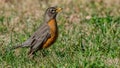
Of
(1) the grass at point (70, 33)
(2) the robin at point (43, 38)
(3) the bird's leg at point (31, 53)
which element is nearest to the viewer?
(1) the grass at point (70, 33)

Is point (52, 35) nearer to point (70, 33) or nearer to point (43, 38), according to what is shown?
point (43, 38)

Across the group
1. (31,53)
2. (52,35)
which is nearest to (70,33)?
(52,35)

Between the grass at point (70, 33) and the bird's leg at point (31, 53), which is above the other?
the bird's leg at point (31, 53)

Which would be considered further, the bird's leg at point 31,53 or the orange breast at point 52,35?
the orange breast at point 52,35

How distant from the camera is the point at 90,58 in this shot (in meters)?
8.48

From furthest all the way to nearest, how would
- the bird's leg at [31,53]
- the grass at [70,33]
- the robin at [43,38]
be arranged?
the robin at [43,38] < the bird's leg at [31,53] < the grass at [70,33]

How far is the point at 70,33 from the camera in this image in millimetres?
10594

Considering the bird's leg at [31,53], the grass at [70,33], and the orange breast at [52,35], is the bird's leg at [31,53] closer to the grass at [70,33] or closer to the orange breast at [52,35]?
the grass at [70,33]

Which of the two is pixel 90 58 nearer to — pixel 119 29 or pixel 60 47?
pixel 60 47

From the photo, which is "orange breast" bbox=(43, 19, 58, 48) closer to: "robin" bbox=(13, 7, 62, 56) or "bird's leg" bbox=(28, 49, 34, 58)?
"robin" bbox=(13, 7, 62, 56)

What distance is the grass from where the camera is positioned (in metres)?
8.43

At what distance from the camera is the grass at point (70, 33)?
843 centimetres

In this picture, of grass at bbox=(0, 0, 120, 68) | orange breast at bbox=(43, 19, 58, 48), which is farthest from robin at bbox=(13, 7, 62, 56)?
grass at bbox=(0, 0, 120, 68)

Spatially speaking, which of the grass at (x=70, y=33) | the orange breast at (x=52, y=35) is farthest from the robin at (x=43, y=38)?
the grass at (x=70, y=33)
